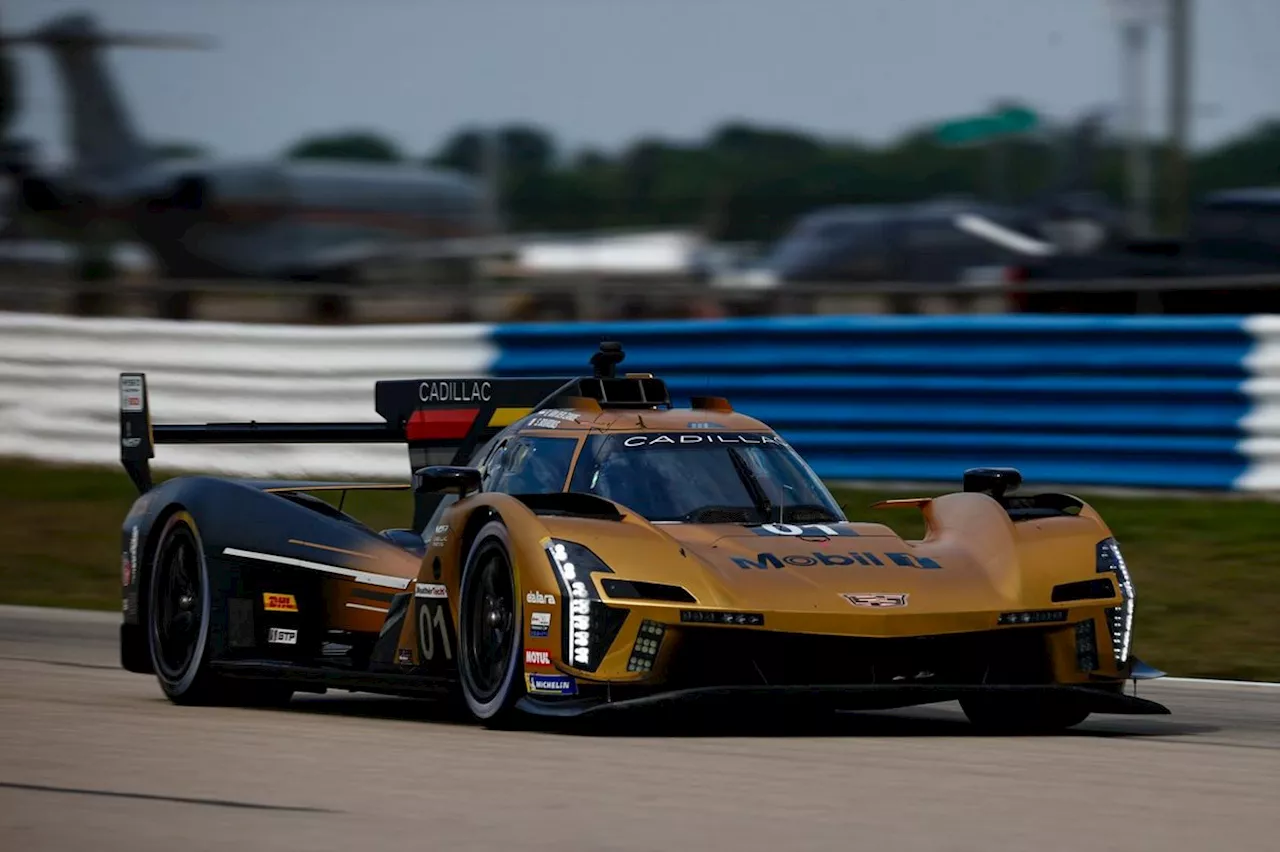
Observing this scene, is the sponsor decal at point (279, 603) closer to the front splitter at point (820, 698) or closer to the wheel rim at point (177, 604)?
the wheel rim at point (177, 604)

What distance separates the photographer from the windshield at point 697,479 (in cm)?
827

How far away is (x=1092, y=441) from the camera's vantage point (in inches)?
558

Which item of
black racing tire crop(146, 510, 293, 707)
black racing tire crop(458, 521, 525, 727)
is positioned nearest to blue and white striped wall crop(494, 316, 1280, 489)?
black racing tire crop(146, 510, 293, 707)

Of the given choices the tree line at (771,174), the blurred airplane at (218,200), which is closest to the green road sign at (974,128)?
the tree line at (771,174)

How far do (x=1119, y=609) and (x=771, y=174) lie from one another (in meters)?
40.9

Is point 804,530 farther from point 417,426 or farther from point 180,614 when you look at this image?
point 180,614

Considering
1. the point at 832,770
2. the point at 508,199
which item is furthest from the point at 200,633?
the point at 508,199

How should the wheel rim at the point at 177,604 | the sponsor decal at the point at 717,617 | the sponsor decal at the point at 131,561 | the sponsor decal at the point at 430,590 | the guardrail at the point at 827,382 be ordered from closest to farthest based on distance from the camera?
the sponsor decal at the point at 717,617, the sponsor decal at the point at 430,590, the wheel rim at the point at 177,604, the sponsor decal at the point at 131,561, the guardrail at the point at 827,382

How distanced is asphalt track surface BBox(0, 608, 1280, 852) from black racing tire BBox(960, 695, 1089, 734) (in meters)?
0.15

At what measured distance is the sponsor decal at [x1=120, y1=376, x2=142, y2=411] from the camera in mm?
10242

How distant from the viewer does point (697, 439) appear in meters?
8.57

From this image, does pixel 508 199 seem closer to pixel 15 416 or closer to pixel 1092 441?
pixel 15 416

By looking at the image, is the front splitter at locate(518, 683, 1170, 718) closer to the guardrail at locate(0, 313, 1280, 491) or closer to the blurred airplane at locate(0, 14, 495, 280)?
the guardrail at locate(0, 313, 1280, 491)

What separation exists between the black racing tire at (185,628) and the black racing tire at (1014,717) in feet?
9.66
